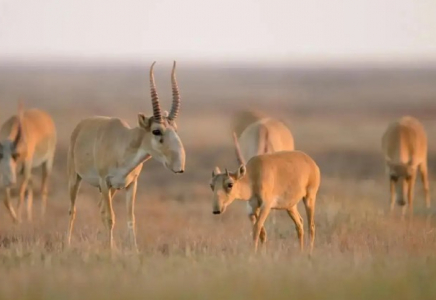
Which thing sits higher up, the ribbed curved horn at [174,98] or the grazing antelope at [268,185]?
the ribbed curved horn at [174,98]

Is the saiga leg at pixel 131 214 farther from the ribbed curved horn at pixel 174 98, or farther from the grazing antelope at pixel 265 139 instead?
the grazing antelope at pixel 265 139

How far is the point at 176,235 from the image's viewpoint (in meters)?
10.6

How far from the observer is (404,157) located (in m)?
14.4

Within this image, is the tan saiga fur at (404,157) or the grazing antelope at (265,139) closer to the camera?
the grazing antelope at (265,139)

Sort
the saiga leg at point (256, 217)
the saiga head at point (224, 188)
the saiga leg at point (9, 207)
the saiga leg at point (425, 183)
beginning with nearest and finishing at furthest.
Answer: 1. the saiga head at point (224, 188)
2. the saiga leg at point (256, 217)
3. the saiga leg at point (9, 207)
4. the saiga leg at point (425, 183)

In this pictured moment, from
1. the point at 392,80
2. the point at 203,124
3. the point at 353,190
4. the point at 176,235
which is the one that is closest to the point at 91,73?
the point at 392,80

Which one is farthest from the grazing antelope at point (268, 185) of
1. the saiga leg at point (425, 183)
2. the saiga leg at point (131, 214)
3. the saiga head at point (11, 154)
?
the saiga leg at point (425, 183)

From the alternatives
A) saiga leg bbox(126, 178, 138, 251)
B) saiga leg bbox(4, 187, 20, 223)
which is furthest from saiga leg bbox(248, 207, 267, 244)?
saiga leg bbox(4, 187, 20, 223)

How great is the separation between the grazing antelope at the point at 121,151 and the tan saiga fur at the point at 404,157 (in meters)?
5.36

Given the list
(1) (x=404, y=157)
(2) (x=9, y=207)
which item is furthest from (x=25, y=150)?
(1) (x=404, y=157)

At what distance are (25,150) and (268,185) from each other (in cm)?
498

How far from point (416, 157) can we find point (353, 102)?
92.4 feet

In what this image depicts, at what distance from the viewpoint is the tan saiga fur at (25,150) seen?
40.7 ft

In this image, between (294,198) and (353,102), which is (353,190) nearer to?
(294,198)
